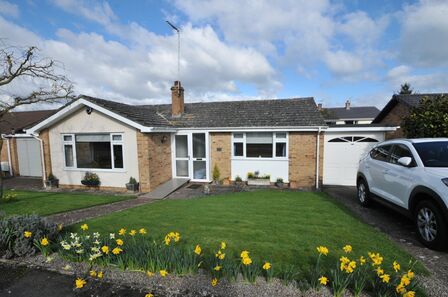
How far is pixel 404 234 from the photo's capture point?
16.3ft

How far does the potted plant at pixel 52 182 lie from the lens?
11.1m

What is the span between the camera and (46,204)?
820cm

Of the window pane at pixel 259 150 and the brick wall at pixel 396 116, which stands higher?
the brick wall at pixel 396 116

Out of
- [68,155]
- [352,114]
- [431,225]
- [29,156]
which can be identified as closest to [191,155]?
[68,155]

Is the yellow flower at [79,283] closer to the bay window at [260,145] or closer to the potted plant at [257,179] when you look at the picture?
the potted plant at [257,179]

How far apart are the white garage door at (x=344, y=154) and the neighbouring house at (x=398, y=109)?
915mm

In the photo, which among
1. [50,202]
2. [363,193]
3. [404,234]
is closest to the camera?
[404,234]

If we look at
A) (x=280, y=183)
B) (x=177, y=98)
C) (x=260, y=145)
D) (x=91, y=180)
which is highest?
(x=177, y=98)

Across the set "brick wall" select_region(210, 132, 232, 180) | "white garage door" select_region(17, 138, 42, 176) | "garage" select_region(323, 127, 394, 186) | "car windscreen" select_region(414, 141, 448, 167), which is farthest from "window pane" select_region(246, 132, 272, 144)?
"white garage door" select_region(17, 138, 42, 176)

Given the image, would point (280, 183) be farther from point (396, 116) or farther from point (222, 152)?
point (396, 116)

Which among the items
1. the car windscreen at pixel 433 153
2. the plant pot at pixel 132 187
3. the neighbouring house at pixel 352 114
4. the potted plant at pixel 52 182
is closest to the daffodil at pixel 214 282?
the car windscreen at pixel 433 153

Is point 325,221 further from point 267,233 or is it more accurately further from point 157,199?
point 157,199

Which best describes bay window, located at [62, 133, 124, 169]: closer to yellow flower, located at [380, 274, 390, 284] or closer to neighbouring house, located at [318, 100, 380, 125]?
yellow flower, located at [380, 274, 390, 284]

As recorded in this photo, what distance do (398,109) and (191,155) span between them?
475 inches
